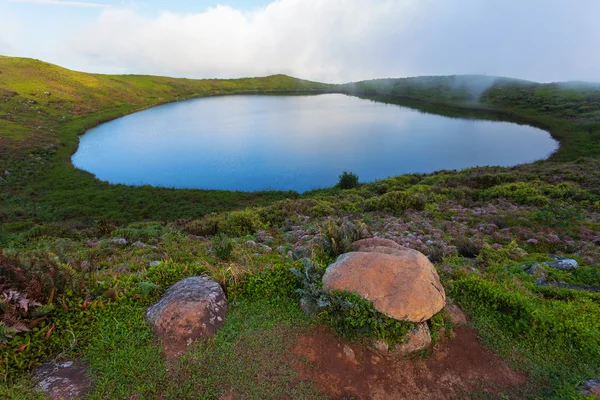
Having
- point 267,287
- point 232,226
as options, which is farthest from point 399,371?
point 232,226

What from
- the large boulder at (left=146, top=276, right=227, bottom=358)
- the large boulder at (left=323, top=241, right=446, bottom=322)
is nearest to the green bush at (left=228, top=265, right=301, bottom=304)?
the large boulder at (left=146, top=276, right=227, bottom=358)

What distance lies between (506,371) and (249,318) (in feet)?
15.0

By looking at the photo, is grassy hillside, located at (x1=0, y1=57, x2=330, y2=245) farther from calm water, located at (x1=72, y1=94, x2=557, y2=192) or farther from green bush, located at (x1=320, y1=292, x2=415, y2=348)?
green bush, located at (x1=320, y1=292, x2=415, y2=348)

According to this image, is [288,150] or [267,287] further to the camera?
[288,150]

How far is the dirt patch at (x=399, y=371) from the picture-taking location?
4.60m

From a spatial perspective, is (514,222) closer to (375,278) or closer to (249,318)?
(375,278)

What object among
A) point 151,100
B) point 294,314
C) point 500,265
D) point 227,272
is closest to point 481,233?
point 500,265

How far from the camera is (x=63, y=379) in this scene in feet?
14.2

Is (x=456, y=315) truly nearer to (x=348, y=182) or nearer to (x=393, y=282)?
(x=393, y=282)

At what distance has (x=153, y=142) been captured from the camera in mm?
57688

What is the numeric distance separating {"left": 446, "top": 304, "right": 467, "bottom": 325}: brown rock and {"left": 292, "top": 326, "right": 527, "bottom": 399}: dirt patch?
1.67 feet

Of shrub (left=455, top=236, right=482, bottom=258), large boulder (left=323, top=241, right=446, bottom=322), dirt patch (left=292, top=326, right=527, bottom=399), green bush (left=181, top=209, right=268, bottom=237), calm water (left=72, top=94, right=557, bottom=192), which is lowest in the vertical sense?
calm water (left=72, top=94, right=557, bottom=192)

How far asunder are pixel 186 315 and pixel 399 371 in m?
3.79

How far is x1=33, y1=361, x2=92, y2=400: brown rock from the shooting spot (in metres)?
4.14
